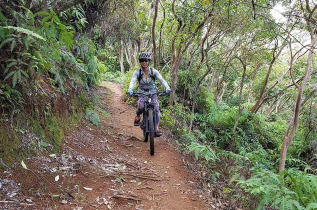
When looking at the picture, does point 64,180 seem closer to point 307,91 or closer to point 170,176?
point 170,176

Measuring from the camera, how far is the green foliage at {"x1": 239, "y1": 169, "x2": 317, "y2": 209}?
2581 mm

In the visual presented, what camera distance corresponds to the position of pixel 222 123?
Answer: 11.0 meters

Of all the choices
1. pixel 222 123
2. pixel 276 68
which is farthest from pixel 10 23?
pixel 276 68

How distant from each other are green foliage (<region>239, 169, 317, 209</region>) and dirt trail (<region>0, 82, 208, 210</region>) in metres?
1.07

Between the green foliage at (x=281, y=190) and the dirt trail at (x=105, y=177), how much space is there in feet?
3.52

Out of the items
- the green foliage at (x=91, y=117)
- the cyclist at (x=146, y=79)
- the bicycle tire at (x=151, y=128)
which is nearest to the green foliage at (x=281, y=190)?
the bicycle tire at (x=151, y=128)

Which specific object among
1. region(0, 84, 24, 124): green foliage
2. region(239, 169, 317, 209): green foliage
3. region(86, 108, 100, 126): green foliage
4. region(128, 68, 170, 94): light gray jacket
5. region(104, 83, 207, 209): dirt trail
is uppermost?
region(128, 68, 170, 94): light gray jacket

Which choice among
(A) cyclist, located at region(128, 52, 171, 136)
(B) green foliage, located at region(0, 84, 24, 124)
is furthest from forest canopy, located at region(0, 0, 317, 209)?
(A) cyclist, located at region(128, 52, 171, 136)

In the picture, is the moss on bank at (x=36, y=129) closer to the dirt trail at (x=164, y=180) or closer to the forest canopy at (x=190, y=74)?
the forest canopy at (x=190, y=74)

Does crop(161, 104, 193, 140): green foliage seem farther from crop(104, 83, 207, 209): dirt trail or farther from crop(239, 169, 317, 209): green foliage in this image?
crop(239, 169, 317, 209): green foliage

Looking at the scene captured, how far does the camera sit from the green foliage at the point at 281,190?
8.47 ft

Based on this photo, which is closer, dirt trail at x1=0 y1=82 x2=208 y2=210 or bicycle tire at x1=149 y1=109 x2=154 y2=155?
dirt trail at x1=0 y1=82 x2=208 y2=210

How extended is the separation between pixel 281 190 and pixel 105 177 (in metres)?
2.67

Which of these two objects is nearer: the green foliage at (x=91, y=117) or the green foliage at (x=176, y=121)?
the green foliage at (x=91, y=117)
